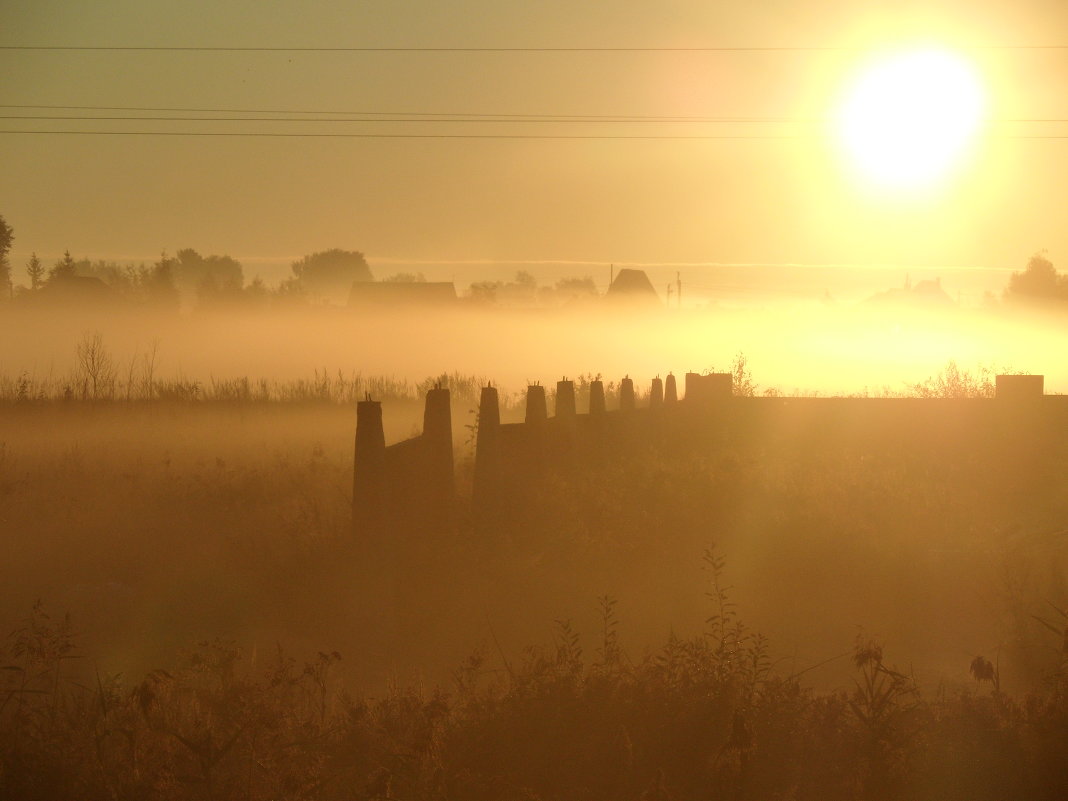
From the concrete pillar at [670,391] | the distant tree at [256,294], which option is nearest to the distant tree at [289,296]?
the distant tree at [256,294]

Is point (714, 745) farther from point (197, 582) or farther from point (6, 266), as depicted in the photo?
point (6, 266)

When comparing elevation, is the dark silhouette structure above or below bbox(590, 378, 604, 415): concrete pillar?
below

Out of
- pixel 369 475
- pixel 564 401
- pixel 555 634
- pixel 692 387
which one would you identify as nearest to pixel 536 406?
pixel 564 401

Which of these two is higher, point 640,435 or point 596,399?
point 596,399

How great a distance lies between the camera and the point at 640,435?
1608cm

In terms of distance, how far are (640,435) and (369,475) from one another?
8.04 meters

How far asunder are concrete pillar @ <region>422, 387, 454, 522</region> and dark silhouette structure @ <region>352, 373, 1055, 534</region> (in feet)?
0.04

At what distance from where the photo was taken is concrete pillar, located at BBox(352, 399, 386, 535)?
8656 millimetres

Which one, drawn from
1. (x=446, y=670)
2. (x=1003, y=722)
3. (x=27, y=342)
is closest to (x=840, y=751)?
(x=1003, y=722)

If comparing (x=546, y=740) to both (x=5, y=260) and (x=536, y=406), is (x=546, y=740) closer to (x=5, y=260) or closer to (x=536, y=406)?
(x=536, y=406)

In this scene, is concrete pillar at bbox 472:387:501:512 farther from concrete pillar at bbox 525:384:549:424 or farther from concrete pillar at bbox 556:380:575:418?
concrete pillar at bbox 556:380:575:418

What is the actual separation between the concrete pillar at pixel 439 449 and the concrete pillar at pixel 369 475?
34.3 inches

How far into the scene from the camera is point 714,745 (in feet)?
17.2

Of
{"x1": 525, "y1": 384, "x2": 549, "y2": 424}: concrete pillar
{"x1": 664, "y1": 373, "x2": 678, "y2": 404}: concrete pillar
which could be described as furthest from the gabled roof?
{"x1": 525, "y1": 384, "x2": 549, "y2": 424}: concrete pillar
